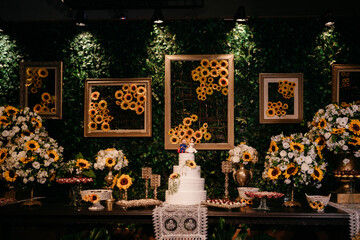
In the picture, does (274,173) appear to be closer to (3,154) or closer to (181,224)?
(181,224)

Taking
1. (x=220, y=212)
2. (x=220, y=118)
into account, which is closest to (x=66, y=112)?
(x=220, y=118)

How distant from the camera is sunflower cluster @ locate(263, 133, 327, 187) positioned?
3648mm

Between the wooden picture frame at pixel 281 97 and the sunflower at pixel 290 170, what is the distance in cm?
99

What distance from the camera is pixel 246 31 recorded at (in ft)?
15.3

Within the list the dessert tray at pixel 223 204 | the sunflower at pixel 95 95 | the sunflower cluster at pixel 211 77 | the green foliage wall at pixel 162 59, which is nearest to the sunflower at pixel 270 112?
the green foliage wall at pixel 162 59

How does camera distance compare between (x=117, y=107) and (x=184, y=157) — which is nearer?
(x=184, y=157)

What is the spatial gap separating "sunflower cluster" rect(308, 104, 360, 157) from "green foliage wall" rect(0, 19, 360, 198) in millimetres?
675

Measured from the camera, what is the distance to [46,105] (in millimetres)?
4734

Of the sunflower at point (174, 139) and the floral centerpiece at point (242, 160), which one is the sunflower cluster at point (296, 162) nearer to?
the floral centerpiece at point (242, 160)

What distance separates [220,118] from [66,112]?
229 centimetres

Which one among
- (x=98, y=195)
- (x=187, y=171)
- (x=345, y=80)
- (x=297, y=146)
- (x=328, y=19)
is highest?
(x=328, y=19)

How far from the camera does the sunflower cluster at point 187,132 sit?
14.9 feet

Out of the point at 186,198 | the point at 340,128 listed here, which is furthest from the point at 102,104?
the point at 340,128

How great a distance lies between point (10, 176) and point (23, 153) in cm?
33
